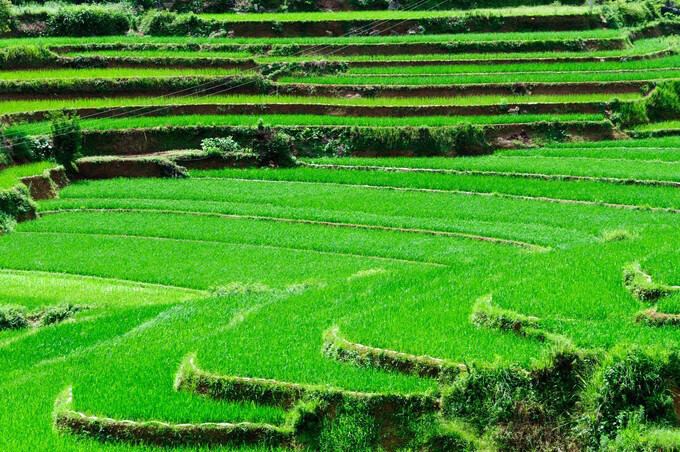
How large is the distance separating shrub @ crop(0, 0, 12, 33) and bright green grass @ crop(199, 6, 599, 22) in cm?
913

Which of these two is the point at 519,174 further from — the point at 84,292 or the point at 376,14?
the point at 376,14

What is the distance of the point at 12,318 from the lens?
51.5ft

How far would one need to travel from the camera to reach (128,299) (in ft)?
56.7

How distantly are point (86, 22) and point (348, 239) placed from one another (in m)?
26.9

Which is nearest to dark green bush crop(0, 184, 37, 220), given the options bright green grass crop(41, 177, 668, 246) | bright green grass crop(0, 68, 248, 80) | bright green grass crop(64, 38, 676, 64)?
bright green grass crop(41, 177, 668, 246)

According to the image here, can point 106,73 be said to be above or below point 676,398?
above

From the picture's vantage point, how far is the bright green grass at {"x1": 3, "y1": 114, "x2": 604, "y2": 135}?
102 feet

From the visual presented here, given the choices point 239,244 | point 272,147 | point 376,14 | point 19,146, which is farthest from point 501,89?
point 19,146

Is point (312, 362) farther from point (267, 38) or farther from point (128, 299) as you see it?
point (267, 38)

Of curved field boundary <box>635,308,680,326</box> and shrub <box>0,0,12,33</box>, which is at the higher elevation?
shrub <box>0,0,12,33</box>

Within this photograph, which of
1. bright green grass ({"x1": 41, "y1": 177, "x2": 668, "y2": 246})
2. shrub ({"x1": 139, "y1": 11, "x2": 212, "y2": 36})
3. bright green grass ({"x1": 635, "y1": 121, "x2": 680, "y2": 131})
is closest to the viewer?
bright green grass ({"x1": 41, "y1": 177, "x2": 668, "y2": 246})

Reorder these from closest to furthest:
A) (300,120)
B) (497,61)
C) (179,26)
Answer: (300,120) → (497,61) → (179,26)

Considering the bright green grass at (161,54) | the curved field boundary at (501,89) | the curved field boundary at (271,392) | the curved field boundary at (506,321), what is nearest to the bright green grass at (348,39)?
the bright green grass at (161,54)

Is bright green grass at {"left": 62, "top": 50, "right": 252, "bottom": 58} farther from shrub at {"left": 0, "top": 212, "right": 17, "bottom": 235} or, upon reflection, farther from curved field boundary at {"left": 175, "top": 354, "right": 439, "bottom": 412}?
curved field boundary at {"left": 175, "top": 354, "right": 439, "bottom": 412}
